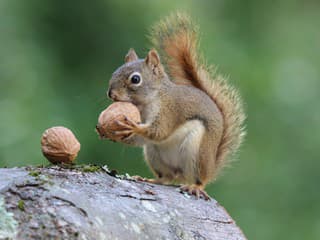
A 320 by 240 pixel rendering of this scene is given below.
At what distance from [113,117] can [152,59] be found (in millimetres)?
488

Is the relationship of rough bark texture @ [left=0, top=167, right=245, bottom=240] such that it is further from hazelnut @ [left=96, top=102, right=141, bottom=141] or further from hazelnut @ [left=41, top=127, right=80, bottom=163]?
hazelnut @ [left=96, top=102, right=141, bottom=141]

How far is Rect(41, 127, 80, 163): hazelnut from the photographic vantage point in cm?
183

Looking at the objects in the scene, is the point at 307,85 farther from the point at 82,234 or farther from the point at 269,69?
the point at 82,234

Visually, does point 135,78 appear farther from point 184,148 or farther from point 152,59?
point 184,148

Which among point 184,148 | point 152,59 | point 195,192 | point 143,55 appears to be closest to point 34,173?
point 195,192

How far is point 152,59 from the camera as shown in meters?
2.65

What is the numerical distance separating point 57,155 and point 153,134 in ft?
2.17

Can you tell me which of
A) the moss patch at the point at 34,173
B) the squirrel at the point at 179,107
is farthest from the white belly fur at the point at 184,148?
the moss patch at the point at 34,173

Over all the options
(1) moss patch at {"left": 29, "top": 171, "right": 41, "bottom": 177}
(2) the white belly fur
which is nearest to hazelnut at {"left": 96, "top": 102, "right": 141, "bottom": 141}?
(2) the white belly fur

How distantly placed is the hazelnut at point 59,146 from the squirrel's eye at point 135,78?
0.67m

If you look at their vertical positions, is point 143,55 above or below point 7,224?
above

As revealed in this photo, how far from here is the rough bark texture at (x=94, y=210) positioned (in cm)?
150

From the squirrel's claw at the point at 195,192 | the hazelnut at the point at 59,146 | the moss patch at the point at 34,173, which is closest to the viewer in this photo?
the moss patch at the point at 34,173

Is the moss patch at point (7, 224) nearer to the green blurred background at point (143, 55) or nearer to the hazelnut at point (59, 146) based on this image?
the hazelnut at point (59, 146)
